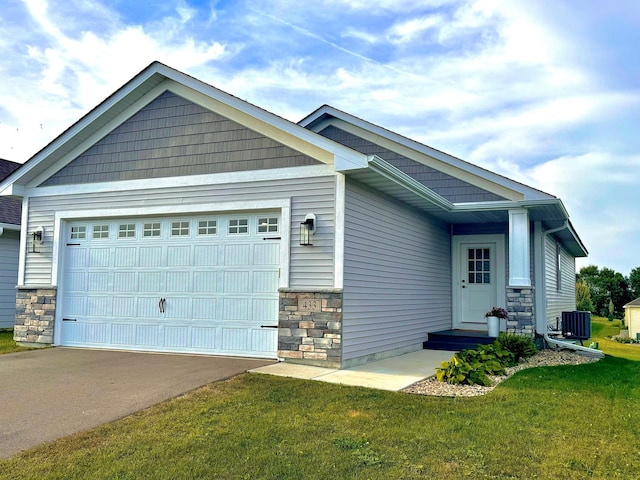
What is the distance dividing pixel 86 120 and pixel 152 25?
6.57ft

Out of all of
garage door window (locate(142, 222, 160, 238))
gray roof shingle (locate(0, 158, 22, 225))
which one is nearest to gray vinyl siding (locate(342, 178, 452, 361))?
garage door window (locate(142, 222, 160, 238))

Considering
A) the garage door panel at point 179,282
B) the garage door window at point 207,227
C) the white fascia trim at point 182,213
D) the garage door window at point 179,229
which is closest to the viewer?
the white fascia trim at point 182,213

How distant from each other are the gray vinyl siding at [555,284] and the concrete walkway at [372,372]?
5.32m

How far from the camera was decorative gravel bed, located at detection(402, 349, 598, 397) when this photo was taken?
257 inches

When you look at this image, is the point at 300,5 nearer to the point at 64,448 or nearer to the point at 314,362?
the point at 314,362

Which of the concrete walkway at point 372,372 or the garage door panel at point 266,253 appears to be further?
the garage door panel at point 266,253

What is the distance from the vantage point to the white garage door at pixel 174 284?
8.61 meters

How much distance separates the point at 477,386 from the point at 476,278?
19.0 ft

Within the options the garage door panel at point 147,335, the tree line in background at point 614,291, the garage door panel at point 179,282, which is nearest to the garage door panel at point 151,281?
the garage door panel at point 179,282

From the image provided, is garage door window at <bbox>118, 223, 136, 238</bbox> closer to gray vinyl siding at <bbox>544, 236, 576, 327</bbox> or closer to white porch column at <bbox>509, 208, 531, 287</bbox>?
white porch column at <bbox>509, 208, 531, 287</bbox>

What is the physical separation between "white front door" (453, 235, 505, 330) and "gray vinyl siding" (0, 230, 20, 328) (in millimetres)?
10483

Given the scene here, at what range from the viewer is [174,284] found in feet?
30.1

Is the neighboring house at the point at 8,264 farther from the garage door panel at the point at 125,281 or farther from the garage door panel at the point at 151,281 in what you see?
the garage door panel at the point at 151,281

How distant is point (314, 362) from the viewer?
794cm
